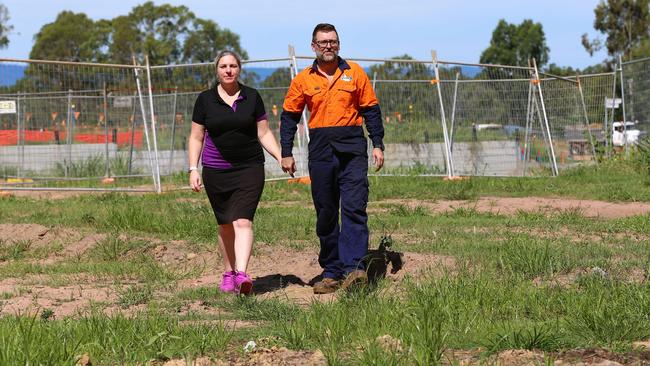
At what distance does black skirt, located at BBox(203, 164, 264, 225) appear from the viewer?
24.5ft

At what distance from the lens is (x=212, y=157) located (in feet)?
24.8

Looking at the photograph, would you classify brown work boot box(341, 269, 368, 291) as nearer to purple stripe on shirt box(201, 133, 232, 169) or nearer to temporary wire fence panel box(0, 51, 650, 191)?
purple stripe on shirt box(201, 133, 232, 169)

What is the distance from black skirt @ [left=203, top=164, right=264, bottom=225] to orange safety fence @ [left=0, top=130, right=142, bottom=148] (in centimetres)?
1118

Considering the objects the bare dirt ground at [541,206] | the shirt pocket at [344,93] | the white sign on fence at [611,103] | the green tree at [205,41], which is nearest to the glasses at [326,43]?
the shirt pocket at [344,93]

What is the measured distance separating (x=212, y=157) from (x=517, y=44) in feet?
293

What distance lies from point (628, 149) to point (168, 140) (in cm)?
879

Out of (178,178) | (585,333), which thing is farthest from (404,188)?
(585,333)

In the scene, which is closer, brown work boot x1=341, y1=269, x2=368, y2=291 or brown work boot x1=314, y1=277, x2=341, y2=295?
brown work boot x1=341, y1=269, x2=368, y2=291

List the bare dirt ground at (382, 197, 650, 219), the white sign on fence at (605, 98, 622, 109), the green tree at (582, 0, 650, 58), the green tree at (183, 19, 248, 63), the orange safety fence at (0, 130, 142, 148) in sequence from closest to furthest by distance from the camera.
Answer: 1. the bare dirt ground at (382, 197, 650, 219)
2. the orange safety fence at (0, 130, 142, 148)
3. the white sign on fence at (605, 98, 622, 109)
4. the green tree at (582, 0, 650, 58)
5. the green tree at (183, 19, 248, 63)

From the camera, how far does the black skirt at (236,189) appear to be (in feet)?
24.5

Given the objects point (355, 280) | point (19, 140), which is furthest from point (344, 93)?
point (19, 140)

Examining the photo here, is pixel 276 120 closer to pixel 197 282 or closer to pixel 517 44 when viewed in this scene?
pixel 197 282

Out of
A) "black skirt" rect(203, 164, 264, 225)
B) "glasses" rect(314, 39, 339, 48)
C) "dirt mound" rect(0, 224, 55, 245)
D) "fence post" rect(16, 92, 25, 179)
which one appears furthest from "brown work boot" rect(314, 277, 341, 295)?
"fence post" rect(16, 92, 25, 179)

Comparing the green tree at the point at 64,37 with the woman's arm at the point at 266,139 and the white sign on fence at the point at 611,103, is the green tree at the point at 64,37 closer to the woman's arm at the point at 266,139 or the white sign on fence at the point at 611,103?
the white sign on fence at the point at 611,103
